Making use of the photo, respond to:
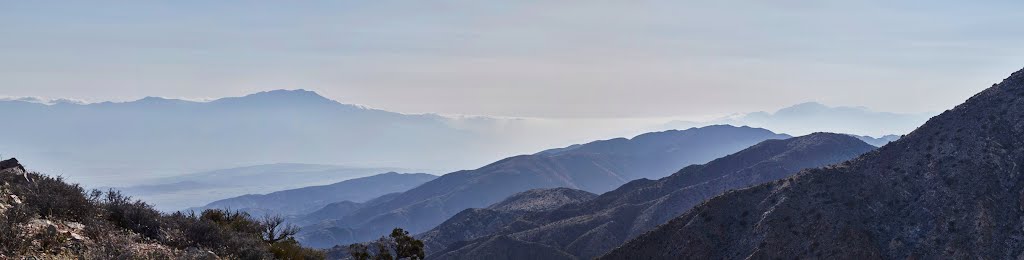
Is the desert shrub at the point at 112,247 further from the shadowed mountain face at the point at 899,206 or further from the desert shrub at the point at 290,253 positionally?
the shadowed mountain face at the point at 899,206

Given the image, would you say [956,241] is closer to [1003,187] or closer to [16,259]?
[1003,187]

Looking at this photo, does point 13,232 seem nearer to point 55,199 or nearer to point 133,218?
point 55,199

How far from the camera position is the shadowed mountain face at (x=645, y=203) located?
392 feet

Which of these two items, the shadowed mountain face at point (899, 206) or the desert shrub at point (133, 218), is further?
the shadowed mountain face at point (899, 206)

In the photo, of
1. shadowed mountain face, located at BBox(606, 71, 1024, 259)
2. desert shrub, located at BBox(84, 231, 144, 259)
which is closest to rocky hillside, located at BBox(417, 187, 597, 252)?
shadowed mountain face, located at BBox(606, 71, 1024, 259)

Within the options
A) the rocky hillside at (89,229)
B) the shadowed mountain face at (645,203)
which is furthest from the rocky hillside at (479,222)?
the rocky hillside at (89,229)

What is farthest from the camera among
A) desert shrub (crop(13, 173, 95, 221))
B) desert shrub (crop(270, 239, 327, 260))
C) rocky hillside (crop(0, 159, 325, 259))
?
desert shrub (crop(270, 239, 327, 260))

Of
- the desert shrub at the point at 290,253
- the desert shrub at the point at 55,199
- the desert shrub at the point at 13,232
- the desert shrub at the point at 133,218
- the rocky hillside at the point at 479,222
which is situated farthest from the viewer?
the rocky hillside at the point at 479,222

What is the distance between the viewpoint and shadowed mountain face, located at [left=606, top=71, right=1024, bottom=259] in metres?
59.2

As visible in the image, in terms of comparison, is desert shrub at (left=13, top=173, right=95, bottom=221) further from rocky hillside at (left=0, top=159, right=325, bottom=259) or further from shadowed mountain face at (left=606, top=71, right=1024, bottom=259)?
shadowed mountain face at (left=606, top=71, right=1024, bottom=259)

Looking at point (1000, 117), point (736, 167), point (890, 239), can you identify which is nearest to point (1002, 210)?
point (890, 239)

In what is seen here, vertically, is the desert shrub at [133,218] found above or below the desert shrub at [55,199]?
below

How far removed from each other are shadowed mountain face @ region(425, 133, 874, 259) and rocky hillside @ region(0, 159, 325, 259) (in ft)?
297

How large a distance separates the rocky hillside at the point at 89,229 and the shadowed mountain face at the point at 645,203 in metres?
90.4
